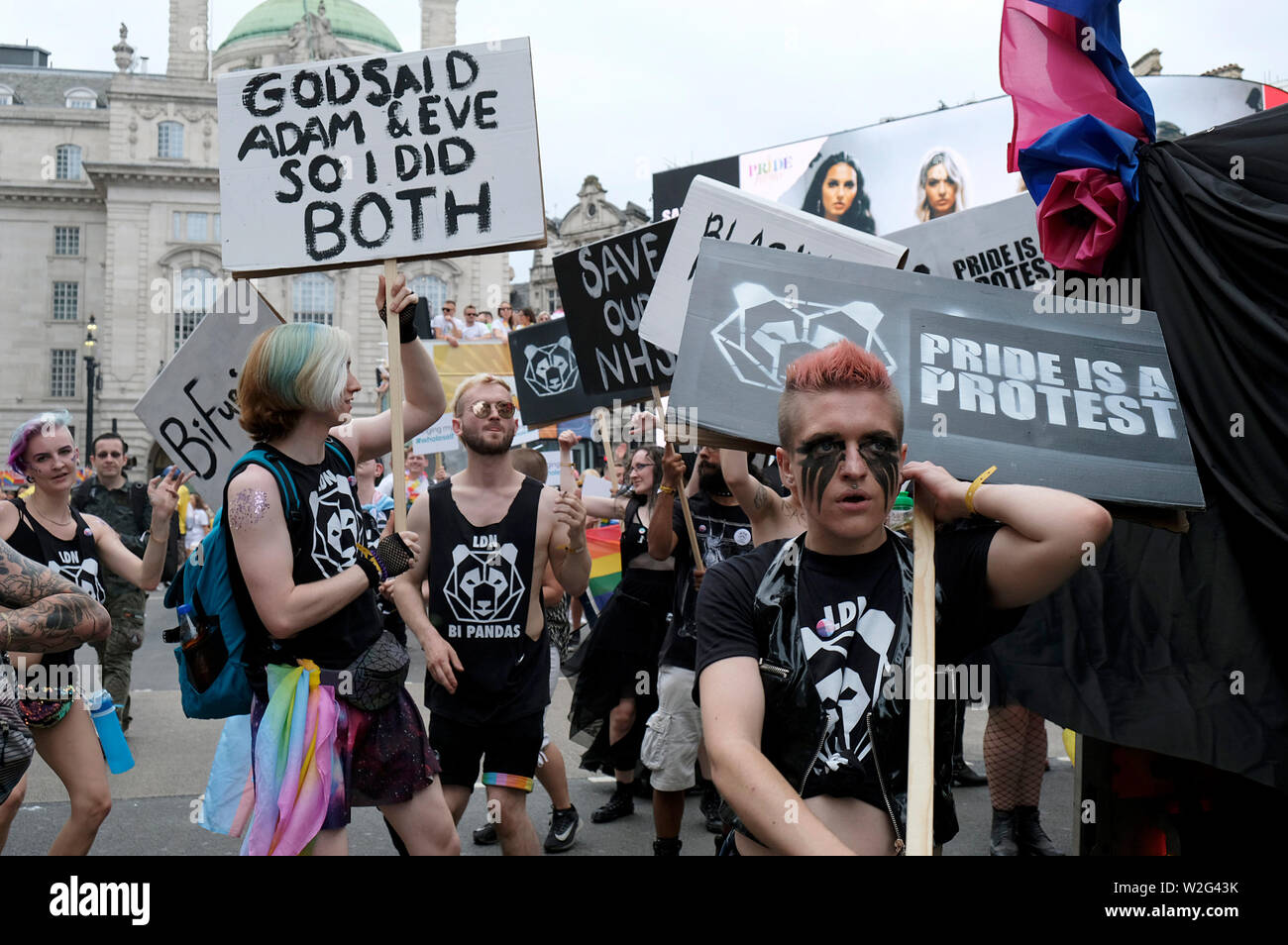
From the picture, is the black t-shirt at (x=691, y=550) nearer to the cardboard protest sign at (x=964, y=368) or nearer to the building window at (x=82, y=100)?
the cardboard protest sign at (x=964, y=368)

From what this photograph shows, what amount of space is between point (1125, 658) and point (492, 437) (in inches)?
98.5

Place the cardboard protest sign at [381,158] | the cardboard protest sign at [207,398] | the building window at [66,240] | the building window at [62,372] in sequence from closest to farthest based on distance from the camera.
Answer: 1. the cardboard protest sign at [381,158]
2. the cardboard protest sign at [207,398]
3. the building window at [62,372]
4. the building window at [66,240]

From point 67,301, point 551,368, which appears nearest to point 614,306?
point 551,368

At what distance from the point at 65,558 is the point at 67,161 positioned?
63424 mm

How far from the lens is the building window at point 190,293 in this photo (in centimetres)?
5181

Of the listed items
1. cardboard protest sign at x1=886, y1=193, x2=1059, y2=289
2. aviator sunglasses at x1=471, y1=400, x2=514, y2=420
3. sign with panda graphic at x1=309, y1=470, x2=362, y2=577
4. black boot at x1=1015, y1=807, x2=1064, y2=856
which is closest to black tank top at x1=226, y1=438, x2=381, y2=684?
sign with panda graphic at x1=309, y1=470, x2=362, y2=577

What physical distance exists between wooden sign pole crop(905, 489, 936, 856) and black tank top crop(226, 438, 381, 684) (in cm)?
187

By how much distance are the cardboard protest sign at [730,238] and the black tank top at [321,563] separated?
4.28 ft

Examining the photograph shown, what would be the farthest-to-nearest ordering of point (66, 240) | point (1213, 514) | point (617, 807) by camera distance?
1. point (66, 240)
2. point (617, 807)
3. point (1213, 514)

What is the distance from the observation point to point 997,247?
20.2ft

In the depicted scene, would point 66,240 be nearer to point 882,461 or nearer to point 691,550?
point 691,550

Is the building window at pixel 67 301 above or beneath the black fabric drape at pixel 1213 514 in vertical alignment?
above

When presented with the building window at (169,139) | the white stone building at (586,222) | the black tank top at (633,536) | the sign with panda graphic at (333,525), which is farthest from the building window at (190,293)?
the sign with panda graphic at (333,525)
